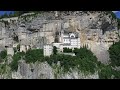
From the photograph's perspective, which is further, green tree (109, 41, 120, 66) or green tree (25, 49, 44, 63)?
green tree (109, 41, 120, 66)

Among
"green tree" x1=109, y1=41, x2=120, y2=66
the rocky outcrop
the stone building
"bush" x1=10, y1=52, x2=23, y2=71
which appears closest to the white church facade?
the stone building

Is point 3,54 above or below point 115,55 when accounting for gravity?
above

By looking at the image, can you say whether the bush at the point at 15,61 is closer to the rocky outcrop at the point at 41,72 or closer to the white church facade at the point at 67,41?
the rocky outcrop at the point at 41,72

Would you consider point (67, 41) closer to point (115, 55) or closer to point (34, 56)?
point (34, 56)

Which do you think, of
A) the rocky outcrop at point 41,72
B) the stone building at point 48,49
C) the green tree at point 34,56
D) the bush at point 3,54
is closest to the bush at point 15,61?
the rocky outcrop at point 41,72

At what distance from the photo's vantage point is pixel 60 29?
19.4 meters

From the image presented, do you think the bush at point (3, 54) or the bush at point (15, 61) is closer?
the bush at point (15, 61)

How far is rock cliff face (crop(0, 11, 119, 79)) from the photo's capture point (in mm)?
18598

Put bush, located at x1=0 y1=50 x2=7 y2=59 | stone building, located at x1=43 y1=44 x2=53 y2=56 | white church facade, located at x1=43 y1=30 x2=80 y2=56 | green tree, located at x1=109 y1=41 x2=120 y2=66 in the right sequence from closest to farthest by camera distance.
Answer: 1. stone building, located at x1=43 y1=44 x2=53 y2=56
2. white church facade, located at x1=43 y1=30 x2=80 y2=56
3. green tree, located at x1=109 y1=41 x2=120 y2=66
4. bush, located at x1=0 y1=50 x2=7 y2=59

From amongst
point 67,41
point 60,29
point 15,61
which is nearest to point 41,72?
point 15,61

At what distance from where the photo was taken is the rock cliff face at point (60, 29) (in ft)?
61.0

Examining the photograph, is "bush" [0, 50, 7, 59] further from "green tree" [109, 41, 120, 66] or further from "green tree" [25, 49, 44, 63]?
"green tree" [109, 41, 120, 66]

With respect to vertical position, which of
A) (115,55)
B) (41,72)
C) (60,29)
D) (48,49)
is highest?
(60,29)

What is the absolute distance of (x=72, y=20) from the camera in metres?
19.4
